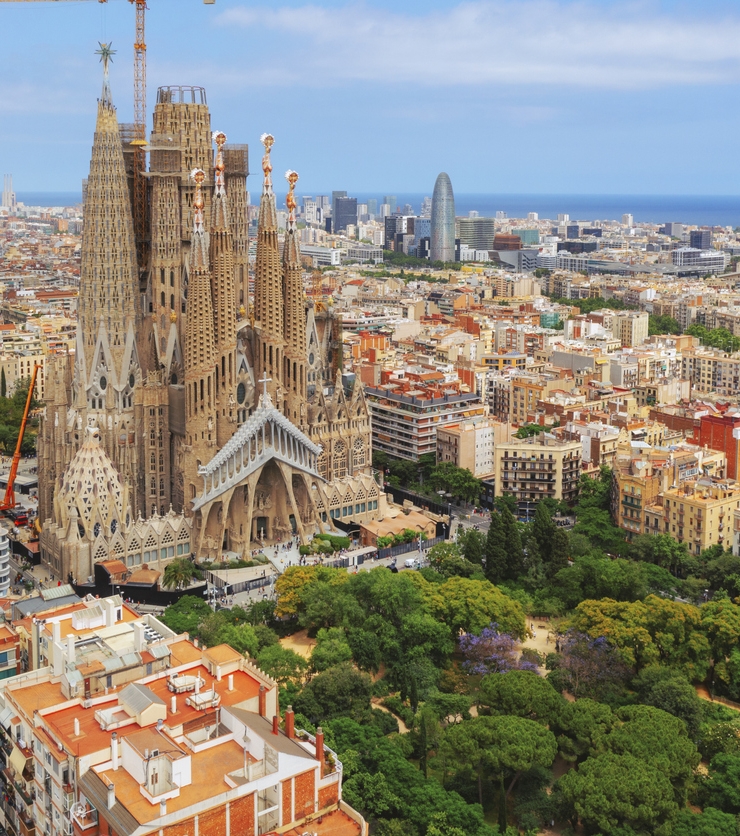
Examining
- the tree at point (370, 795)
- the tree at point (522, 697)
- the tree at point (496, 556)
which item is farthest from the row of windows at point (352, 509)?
the tree at point (370, 795)

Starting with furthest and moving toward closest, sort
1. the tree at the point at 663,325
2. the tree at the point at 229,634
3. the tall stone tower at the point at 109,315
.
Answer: the tree at the point at 663,325
the tall stone tower at the point at 109,315
the tree at the point at 229,634

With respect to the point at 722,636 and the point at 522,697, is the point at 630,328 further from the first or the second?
the point at 522,697

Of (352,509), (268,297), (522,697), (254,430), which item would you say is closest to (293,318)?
(268,297)

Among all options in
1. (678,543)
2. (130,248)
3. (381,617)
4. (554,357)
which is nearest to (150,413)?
(130,248)

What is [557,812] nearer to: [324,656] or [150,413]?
[324,656]

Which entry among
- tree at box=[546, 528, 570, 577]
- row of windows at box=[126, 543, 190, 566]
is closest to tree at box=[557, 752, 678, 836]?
tree at box=[546, 528, 570, 577]

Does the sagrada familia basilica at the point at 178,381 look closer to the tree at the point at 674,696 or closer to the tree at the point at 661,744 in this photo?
the tree at the point at 674,696
